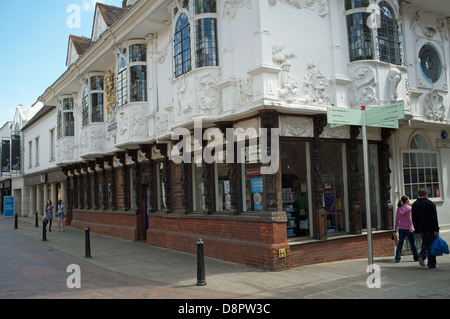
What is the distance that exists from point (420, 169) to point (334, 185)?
3.90 metres

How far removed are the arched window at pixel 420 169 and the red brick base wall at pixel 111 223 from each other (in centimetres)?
1024

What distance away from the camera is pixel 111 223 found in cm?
1881

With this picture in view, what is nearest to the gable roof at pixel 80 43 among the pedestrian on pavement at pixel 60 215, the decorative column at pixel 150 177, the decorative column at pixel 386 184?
the pedestrian on pavement at pixel 60 215

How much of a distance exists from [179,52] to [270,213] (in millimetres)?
5678

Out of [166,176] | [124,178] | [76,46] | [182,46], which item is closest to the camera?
[182,46]

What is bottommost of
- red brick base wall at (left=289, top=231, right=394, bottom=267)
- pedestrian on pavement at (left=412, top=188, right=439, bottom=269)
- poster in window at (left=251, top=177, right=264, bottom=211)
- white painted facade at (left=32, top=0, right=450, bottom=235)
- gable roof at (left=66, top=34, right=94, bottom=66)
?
red brick base wall at (left=289, top=231, right=394, bottom=267)

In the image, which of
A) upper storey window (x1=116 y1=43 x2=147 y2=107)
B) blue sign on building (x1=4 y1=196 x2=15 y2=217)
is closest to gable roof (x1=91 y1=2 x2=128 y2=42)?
upper storey window (x1=116 y1=43 x2=147 y2=107)

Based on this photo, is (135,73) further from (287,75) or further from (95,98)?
(287,75)

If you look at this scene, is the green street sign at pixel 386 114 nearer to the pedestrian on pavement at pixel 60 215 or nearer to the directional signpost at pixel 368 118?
the directional signpost at pixel 368 118

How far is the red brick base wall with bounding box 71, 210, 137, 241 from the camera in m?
16.9

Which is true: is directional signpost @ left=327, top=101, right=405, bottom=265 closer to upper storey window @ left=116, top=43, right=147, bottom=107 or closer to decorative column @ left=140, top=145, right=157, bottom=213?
upper storey window @ left=116, top=43, right=147, bottom=107

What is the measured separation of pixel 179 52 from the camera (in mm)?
12180

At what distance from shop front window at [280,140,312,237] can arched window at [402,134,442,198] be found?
13.5 feet

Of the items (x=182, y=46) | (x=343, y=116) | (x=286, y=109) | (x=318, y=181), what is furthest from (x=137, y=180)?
(x=343, y=116)
